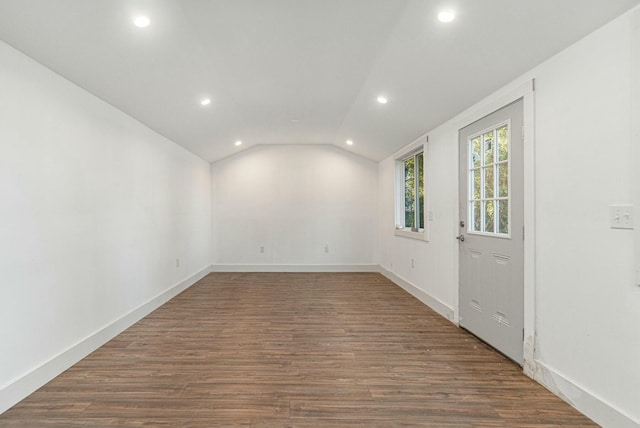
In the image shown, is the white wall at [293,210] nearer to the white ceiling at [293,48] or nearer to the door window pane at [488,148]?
the white ceiling at [293,48]

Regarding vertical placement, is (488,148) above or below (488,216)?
→ above

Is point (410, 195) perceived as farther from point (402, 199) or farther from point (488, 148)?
point (488, 148)

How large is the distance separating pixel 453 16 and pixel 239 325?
130 inches

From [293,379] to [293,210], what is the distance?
14.9 ft

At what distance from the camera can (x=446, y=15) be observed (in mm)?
2047

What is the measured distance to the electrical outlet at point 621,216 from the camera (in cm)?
168

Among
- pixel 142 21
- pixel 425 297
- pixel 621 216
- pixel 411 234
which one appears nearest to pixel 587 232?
pixel 621 216

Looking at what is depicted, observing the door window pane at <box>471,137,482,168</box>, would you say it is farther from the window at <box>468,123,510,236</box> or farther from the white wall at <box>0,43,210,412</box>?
the white wall at <box>0,43,210,412</box>

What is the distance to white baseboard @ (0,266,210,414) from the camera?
6.52ft

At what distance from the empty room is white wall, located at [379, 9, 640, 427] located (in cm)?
1

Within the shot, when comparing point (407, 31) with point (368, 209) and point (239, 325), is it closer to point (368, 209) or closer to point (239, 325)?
point (239, 325)

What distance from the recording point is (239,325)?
3.46 meters

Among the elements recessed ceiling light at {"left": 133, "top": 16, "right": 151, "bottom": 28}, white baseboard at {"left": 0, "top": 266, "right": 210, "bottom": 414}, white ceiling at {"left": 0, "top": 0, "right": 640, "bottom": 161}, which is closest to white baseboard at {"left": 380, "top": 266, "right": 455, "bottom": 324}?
white ceiling at {"left": 0, "top": 0, "right": 640, "bottom": 161}

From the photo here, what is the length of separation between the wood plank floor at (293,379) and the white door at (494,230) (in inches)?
9.3
